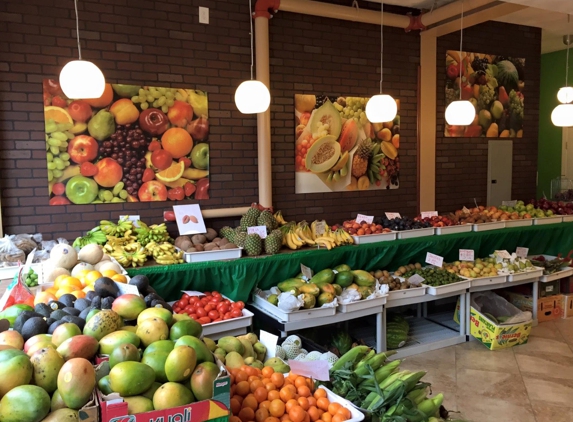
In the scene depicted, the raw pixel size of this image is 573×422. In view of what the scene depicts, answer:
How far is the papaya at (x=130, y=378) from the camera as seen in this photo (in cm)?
137

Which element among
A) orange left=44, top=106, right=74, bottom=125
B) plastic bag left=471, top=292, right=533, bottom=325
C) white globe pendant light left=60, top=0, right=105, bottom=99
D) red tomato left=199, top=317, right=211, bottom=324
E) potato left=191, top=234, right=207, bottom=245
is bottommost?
plastic bag left=471, top=292, right=533, bottom=325

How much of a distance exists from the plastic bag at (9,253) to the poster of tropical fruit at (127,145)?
0.75 m

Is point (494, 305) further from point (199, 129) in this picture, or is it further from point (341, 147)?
point (199, 129)

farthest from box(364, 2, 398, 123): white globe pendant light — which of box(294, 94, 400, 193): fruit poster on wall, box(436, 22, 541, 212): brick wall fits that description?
box(436, 22, 541, 212): brick wall

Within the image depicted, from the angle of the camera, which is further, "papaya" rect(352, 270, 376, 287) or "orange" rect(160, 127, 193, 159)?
"orange" rect(160, 127, 193, 159)

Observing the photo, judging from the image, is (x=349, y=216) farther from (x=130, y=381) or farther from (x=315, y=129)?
(x=130, y=381)

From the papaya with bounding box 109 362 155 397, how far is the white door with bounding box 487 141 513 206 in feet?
21.5

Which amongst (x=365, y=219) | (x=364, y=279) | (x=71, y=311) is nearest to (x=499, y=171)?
(x=365, y=219)

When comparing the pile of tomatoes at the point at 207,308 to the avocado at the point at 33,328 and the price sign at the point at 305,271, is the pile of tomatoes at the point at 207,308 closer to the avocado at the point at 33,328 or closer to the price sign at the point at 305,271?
the price sign at the point at 305,271

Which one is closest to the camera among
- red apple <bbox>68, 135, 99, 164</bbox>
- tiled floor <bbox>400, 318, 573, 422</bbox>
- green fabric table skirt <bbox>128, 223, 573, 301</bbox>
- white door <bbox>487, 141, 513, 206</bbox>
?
tiled floor <bbox>400, 318, 573, 422</bbox>

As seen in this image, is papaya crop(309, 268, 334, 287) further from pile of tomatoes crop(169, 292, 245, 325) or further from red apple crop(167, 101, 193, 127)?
red apple crop(167, 101, 193, 127)

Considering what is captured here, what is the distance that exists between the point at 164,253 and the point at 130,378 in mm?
2743

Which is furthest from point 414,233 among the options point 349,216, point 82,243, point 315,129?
point 82,243

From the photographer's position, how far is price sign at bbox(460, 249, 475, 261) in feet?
16.8
